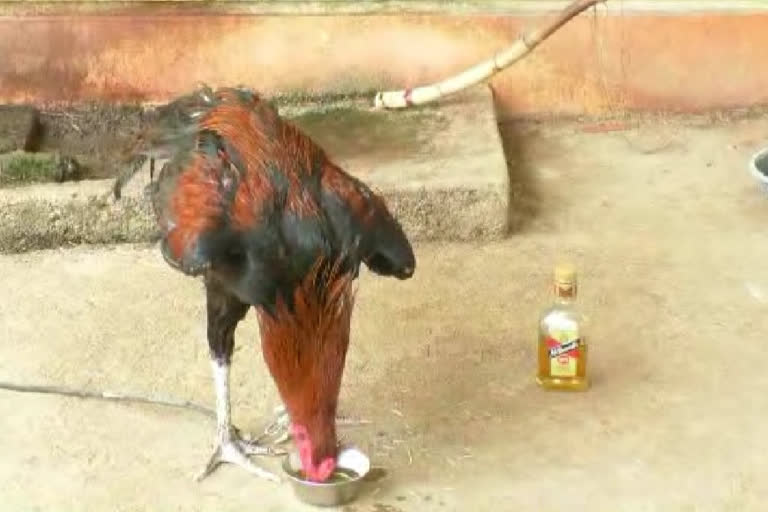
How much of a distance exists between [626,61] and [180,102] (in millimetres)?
2571

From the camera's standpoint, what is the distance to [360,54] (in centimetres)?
565

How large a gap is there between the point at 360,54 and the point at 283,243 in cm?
266

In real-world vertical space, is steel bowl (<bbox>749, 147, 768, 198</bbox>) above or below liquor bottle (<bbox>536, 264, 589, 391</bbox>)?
above

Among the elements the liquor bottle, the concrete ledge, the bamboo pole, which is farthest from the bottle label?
the bamboo pole

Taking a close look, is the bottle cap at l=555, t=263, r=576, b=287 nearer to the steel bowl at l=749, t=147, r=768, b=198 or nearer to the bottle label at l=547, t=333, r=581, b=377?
the bottle label at l=547, t=333, r=581, b=377

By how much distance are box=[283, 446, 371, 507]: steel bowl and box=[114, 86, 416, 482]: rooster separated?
0.04 meters

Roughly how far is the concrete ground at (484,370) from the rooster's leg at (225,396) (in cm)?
4

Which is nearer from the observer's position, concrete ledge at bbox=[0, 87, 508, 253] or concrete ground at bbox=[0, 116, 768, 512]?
concrete ground at bbox=[0, 116, 768, 512]

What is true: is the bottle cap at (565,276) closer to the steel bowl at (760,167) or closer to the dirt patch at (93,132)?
the steel bowl at (760,167)

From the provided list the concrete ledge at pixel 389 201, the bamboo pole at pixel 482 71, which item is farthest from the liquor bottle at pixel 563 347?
the bamboo pole at pixel 482 71

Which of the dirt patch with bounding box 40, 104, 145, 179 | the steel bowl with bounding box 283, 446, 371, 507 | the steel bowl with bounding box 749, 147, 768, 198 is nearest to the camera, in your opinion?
the steel bowl with bounding box 283, 446, 371, 507

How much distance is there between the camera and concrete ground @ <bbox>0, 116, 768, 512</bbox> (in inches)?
135

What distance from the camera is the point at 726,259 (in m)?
4.60

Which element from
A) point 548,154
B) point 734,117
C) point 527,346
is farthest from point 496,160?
point 734,117
